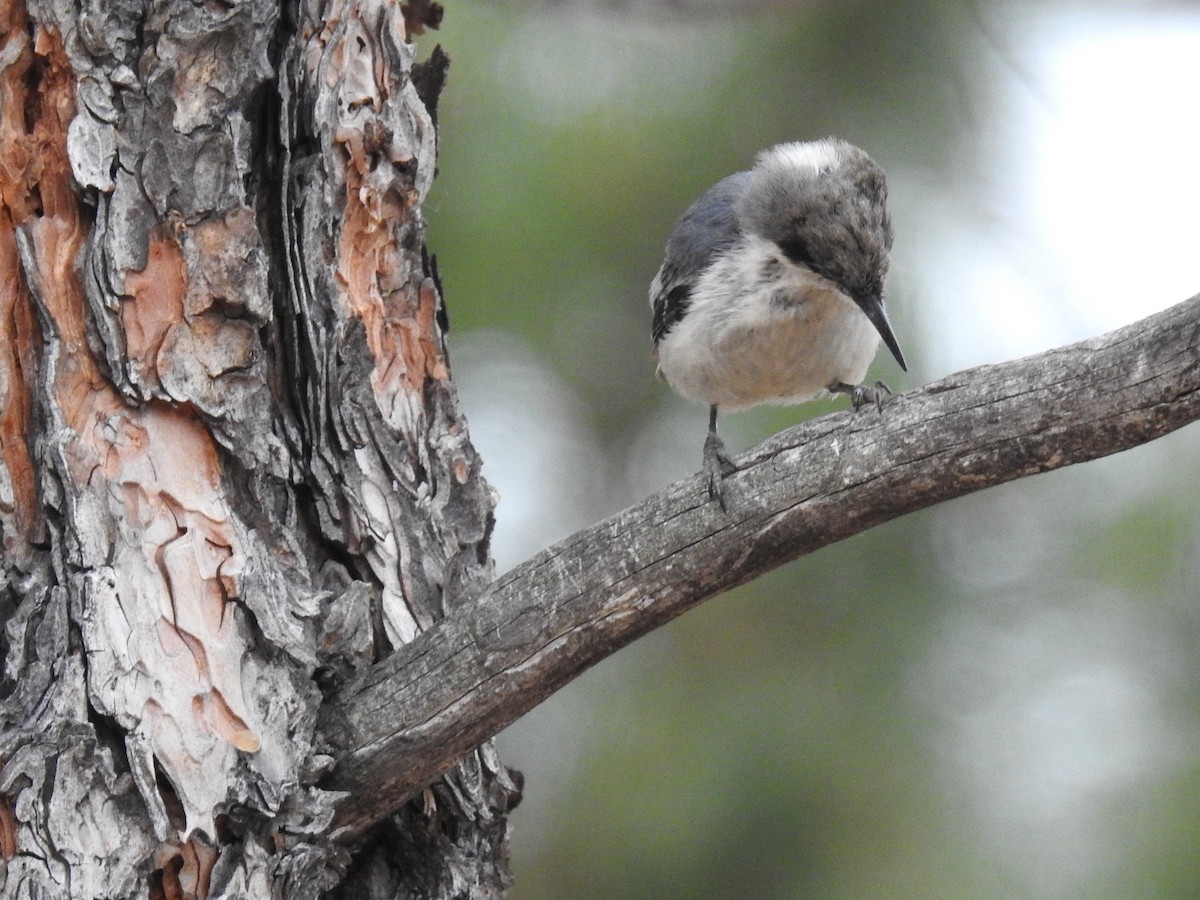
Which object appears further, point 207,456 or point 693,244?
point 693,244

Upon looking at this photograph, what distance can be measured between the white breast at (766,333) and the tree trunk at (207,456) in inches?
25.7

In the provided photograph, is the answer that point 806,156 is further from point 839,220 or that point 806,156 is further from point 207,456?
point 207,456

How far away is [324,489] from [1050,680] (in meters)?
1.51

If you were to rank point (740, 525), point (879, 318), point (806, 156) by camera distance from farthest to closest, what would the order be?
point (806, 156)
point (879, 318)
point (740, 525)

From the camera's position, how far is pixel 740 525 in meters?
1.48

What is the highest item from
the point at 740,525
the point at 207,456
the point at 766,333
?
the point at 766,333

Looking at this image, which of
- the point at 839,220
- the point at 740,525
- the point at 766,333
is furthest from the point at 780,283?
the point at 740,525

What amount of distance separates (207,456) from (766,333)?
995mm

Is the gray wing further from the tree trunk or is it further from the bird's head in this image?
the tree trunk

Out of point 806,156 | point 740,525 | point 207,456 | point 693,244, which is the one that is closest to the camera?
point 740,525

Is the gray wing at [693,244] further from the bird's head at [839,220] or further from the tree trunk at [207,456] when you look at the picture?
the tree trunk at [207,456]

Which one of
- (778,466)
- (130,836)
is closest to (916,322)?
(778,466)

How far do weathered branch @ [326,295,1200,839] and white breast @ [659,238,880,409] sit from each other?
73 cm

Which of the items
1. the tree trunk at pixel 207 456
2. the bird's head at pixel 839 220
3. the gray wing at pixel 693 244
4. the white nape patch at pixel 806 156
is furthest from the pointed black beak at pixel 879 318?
the tree trunk at pixel 207 456
